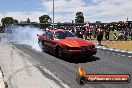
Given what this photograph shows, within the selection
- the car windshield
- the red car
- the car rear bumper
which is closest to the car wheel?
the red car

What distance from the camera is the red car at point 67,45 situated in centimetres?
1460

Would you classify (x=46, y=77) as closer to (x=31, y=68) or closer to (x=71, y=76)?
(x=71, y=76)

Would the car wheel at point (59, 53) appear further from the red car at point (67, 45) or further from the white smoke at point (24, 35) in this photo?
the white smoke at point (24, 35)

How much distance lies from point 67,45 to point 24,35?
17450mm

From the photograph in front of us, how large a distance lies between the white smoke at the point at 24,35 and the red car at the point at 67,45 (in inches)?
310

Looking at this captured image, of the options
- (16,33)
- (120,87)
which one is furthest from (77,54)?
(16,33)

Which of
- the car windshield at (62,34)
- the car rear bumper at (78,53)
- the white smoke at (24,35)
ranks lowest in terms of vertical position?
the white smoke at (24,35)

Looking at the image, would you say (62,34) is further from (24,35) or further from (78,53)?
(24,35)

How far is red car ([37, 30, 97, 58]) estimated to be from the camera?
1460cm

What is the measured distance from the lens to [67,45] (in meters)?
14.8

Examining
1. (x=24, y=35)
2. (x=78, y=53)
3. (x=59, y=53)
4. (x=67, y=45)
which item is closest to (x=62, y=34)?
(x=59, y=53)

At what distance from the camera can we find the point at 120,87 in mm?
8594

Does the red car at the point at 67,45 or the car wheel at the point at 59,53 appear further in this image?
the car wheel at the point at 59,53

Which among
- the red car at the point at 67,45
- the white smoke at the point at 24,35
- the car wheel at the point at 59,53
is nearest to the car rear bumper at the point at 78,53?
the red car at the point at 67,45
